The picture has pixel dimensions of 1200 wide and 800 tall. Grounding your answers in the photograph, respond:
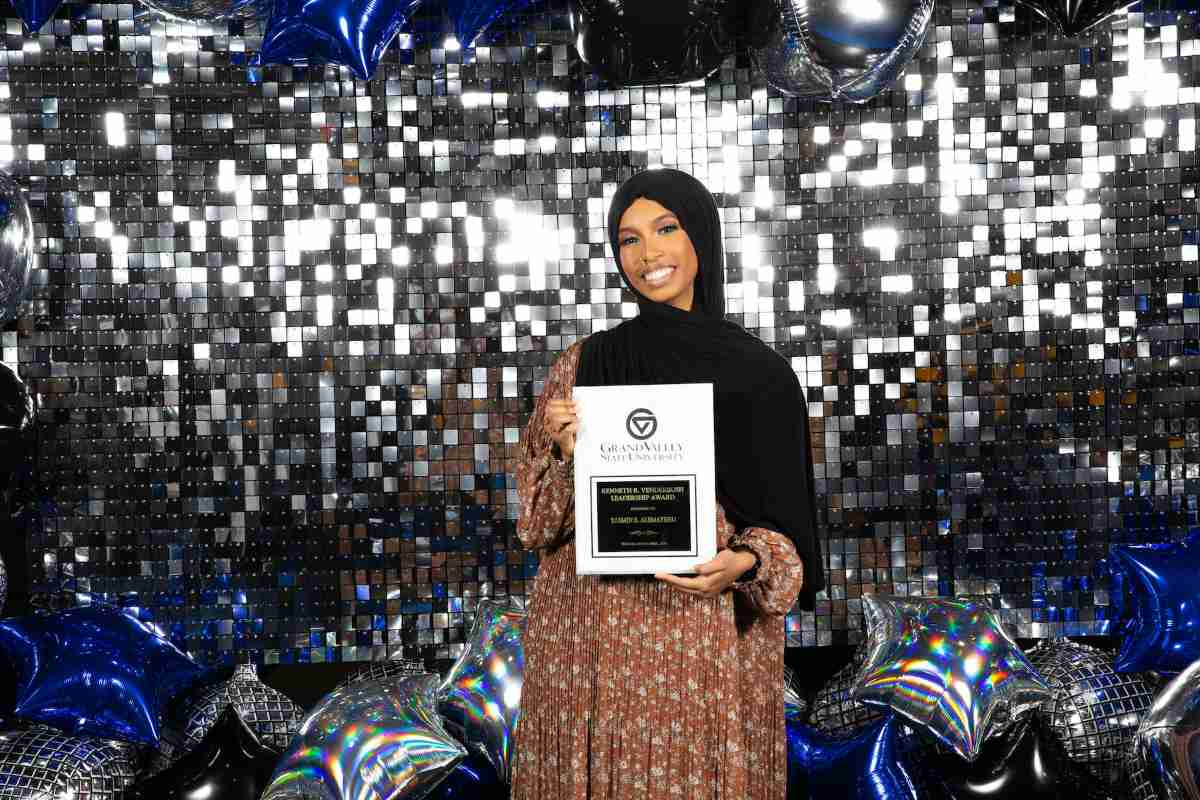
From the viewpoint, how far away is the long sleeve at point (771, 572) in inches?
62.4

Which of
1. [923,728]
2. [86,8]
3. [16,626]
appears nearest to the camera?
[923,728]

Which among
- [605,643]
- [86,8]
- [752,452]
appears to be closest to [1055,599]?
[752,452]

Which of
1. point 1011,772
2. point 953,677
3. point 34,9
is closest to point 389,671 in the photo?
point 953,677

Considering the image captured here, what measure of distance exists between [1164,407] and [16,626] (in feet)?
9.38

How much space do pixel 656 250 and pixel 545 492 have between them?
46cm

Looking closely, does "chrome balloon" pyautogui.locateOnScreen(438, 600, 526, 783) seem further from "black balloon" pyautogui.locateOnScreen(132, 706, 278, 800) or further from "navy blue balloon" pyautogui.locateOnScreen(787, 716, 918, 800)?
"navy blue balloon" pyautogui.locateOnScreen(787, 716, 918, 800)

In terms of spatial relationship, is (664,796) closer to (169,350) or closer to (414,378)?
(414,378)

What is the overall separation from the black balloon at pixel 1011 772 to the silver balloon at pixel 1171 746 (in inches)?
9.5

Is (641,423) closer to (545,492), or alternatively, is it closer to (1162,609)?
(545,492)

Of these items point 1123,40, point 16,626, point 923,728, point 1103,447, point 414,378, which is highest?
point 1123,40

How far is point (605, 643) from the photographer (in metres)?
1.59

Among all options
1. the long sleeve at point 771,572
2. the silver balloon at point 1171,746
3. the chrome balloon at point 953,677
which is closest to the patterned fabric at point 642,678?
the long sleeve at point 771,572

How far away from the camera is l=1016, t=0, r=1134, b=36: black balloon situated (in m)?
2.14

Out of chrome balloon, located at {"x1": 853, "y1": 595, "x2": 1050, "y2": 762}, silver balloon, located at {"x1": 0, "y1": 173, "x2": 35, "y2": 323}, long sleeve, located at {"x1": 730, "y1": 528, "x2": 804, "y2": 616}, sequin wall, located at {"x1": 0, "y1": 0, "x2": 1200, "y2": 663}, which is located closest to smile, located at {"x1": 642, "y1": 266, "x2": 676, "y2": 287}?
long sleeve, located at {"x1": 730, "y1": 528, "x2": 804, "y2": 616}
